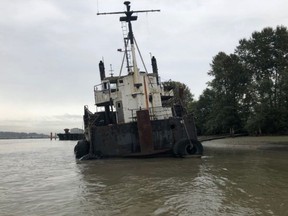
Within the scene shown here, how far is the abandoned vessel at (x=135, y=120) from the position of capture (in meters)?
20.6

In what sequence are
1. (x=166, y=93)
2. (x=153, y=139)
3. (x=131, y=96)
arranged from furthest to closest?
(x=166, y=93)
(x=131, y=96)
(x=153, y=139)

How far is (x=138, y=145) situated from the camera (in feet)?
68.7

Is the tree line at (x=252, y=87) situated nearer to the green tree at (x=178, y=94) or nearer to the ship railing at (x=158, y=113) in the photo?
the green tree at (x=178, y=94)

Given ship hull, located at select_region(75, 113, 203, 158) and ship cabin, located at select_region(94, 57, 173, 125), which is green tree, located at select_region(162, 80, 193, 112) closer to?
ship cabin, located at select_region(94, 57, 173, 125)

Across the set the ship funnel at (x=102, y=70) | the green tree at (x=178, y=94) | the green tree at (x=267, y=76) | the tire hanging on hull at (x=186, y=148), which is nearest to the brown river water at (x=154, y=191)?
the tire hanging on hull at (x=186, y=148)

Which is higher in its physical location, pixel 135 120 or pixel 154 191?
pixel 135 120

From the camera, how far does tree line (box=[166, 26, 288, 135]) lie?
38.5m

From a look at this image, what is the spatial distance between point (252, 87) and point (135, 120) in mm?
22615

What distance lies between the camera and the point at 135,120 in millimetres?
21812

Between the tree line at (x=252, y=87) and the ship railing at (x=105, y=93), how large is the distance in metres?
19.8

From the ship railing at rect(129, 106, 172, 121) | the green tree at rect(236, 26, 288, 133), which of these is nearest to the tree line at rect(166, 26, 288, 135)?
the green tree at rect(236, 26, 288, 133)

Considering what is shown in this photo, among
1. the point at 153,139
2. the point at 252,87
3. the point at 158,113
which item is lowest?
the point at 153,139

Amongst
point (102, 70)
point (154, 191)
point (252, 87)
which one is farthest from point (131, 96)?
point (252, 87)

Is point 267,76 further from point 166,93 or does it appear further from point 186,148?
point 186,148
